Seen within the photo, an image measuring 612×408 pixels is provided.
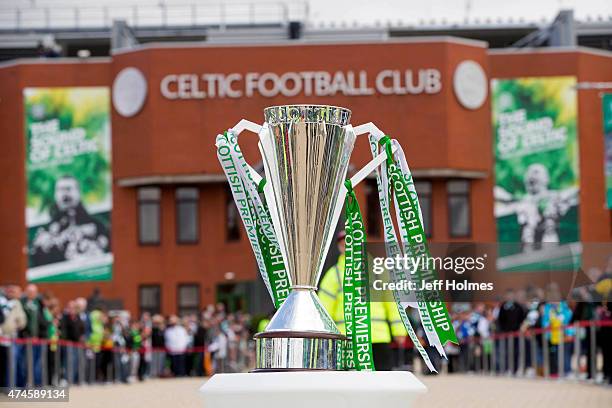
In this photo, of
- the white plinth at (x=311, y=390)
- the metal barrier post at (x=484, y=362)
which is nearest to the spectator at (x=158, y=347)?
the metal barrier post at (x=484, y=362)

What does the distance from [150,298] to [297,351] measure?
1833 inches

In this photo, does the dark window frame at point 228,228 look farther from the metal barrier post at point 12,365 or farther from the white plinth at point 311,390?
the white plinth at point 311,390

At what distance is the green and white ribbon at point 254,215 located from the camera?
367 inches

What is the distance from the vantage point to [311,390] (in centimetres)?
776

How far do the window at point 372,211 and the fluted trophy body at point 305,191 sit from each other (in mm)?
44309

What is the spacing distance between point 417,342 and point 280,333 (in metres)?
1.39

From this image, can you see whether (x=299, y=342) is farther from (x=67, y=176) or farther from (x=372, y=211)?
(x=67, y=176)

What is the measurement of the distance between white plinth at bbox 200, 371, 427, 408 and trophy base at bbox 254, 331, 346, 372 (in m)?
0.33

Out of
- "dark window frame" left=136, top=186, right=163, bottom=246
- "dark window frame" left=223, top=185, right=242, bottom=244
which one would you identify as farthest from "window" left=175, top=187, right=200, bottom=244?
"dark window frame" left=223, top=185, right=242, bottom=244

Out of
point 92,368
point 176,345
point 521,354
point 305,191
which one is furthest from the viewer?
point 176,345

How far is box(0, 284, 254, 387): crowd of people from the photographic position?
2325 centimetres

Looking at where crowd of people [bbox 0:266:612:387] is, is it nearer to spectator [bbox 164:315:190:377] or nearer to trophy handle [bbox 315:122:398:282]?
spectator [bbox 164:315:190:377]

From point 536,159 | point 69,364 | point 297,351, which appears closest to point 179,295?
point 536,159

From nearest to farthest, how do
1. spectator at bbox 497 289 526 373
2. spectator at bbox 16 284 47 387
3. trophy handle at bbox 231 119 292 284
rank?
trophy handle at bbox 231 119 292 284 < spectator at bbox 16 284 47 387 < spectator at bbox 497 289 526 373
